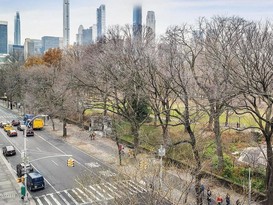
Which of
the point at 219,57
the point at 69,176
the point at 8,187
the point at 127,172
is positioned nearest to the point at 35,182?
the point at 8,187

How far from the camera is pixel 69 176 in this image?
33750 mm

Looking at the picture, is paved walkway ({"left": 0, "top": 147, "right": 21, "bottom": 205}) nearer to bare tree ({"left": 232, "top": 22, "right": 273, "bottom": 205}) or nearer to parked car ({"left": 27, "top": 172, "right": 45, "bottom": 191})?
parked car ({"left": 27, "top": 172, "right": 45, "bottom": 191})

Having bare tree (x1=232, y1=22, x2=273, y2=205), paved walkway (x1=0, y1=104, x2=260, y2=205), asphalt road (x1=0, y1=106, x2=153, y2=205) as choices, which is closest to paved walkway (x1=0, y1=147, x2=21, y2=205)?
paved walkway (x1=0, y1=104, x2=260, y2=205)

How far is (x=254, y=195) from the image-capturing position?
90.5ft

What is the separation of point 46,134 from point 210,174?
33.5 meters

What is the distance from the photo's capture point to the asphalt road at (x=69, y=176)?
20552 millimetres

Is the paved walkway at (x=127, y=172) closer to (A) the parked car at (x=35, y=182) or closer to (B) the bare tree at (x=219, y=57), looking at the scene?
(A) the parked car at (x=35, y=182)

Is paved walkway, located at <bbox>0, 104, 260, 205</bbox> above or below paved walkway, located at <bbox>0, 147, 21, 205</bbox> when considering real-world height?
above

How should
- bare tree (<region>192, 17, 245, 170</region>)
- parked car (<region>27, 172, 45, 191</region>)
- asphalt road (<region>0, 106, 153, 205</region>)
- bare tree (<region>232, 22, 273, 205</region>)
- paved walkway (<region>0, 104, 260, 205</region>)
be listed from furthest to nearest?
parked car (<region>27, 172, 45, 191</region>), bare tree (<region>192, 17, 245, 170</region>), bare tree (<region>232, 22, 273, 205</region>), asphalt road (<region>0, 106, 153, 205</region>), paved walkway (<region>0, 104, 260, 205</region>)

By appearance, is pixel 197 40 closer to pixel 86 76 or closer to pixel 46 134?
pixel 86 76

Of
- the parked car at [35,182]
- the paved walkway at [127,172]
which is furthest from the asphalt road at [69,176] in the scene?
the paved walkway at [127,172]

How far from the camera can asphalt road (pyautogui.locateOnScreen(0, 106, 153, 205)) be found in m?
20.6

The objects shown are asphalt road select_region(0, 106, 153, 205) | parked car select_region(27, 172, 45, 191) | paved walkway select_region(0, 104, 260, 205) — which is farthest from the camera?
parked car select_region(27, 172, 45, 191)

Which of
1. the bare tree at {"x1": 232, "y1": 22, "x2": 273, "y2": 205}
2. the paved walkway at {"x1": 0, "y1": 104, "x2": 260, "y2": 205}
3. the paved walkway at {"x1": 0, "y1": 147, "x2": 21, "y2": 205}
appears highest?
the bare tree at {"x1": 232, "y1": 22, "x2": 273, "y2": 205}
